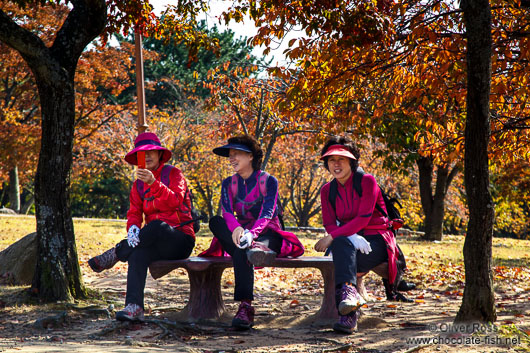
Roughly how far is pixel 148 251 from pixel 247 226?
3.47ft

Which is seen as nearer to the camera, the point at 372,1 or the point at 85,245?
the point at 372,1

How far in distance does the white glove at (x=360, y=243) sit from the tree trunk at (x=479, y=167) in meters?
0.93

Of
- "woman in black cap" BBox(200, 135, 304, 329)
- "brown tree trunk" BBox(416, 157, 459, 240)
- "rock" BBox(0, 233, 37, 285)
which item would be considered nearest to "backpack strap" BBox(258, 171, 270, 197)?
"woman in black cap" BBox(200, 135, 304, 329)

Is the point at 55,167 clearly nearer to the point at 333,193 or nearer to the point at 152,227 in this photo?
the point at 152,227

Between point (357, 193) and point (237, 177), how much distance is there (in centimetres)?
131

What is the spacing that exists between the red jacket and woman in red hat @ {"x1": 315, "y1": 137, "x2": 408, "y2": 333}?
150 centimetres

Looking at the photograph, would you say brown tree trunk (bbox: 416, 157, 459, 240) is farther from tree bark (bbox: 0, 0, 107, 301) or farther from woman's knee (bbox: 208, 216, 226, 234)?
tree bark (bbox: 0, 0, 107, 301)

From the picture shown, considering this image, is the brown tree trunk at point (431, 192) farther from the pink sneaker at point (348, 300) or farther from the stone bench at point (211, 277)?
the pink sneaker at point (348, 300)

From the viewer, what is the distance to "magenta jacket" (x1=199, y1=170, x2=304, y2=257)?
19.0 ft

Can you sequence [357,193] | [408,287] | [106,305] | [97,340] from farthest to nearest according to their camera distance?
[106,305] → [408,287] → [357,193] → [97,340]

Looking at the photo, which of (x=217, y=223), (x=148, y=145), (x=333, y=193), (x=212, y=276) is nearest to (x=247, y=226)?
(x=217, y=223)

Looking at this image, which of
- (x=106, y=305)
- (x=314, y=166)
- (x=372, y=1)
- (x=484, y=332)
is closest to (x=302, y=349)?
(x=484, y=332)

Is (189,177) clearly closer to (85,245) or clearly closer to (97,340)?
(85,245)

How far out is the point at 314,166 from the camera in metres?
24.3
